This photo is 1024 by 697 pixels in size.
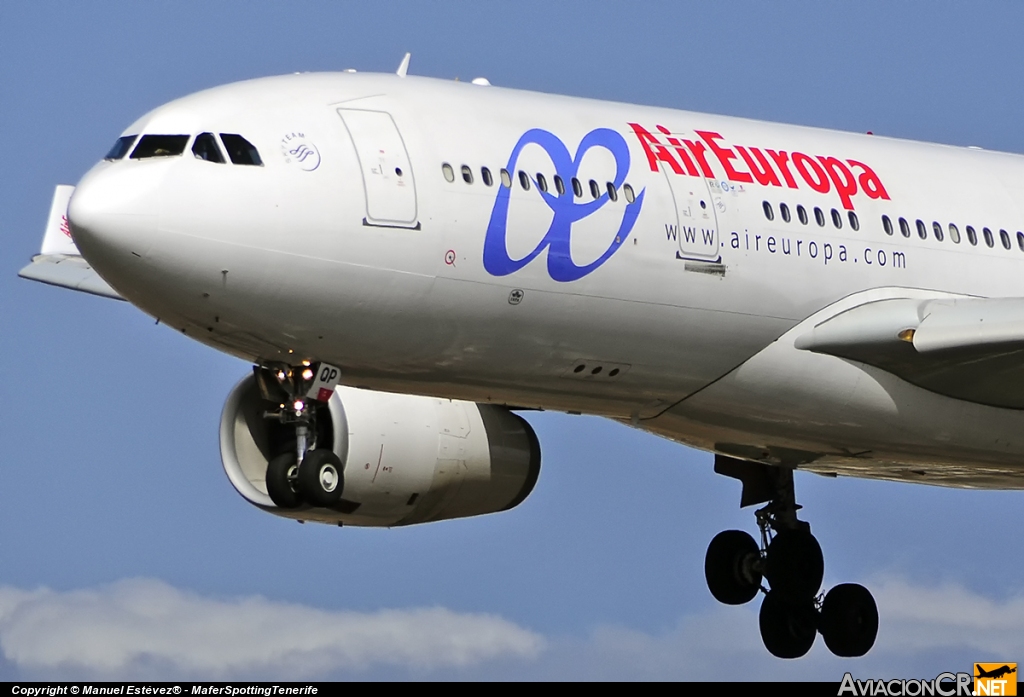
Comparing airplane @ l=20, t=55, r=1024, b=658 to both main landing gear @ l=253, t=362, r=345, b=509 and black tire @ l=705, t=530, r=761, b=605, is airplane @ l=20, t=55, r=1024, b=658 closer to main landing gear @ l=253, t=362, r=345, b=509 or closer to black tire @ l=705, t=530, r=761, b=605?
main landing gear @ l=253, t=362, r=345, b=509

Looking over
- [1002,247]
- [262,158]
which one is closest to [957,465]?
[1002,247]

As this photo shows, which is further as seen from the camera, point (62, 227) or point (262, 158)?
point (62, 227)

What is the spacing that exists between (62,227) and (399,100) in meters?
7.01

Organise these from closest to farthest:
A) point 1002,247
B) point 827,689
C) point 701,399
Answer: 1. point 827,689
2. point 701,399
3. point 1002,247

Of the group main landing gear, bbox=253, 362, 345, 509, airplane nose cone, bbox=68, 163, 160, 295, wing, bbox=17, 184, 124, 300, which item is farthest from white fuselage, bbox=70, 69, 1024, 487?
wing, bbox=17, 184, 124, 300

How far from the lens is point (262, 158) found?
2233 centimetres

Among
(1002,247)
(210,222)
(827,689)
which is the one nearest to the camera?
(210,222)

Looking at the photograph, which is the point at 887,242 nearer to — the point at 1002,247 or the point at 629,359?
the point at 1002,247

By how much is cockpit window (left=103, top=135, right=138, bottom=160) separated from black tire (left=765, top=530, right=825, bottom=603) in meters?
11.1

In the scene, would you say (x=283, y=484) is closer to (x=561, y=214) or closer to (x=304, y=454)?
(x=304, y=454)

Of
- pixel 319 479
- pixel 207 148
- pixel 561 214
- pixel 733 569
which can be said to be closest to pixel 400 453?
pixel 319 479

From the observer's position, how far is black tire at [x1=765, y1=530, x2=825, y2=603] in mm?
29984

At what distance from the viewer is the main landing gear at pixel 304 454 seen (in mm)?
23000

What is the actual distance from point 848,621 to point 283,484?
9.55 metres
